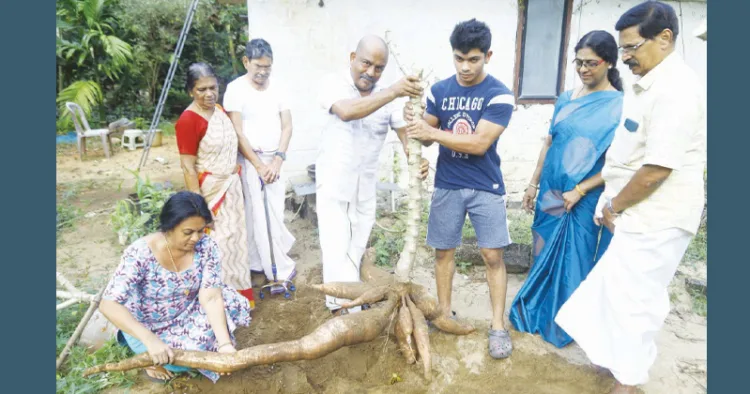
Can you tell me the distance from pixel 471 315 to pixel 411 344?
82 centimetres

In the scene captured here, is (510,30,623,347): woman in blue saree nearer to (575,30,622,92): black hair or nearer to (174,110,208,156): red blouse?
(575,30,622,92): black hair

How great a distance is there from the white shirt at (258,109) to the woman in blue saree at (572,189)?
194 centimetres

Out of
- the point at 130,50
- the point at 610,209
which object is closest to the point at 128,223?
the point at 610,209

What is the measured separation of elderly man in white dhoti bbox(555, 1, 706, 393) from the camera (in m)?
2.07

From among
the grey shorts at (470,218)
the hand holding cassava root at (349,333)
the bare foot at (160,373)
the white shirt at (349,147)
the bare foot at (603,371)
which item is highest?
the white shirt at (349,147)

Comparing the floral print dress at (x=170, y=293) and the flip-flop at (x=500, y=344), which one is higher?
the floral print dress at (x=170, y=293)

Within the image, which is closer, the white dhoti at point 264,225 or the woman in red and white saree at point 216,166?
the woman in red and white saree at point 216,166

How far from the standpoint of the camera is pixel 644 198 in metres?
2.24

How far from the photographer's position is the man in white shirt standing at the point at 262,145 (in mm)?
3441

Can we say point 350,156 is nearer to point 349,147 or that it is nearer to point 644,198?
point 349,147

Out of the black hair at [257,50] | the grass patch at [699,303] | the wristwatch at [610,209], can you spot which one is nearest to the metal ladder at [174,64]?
the black hair at [257,50]

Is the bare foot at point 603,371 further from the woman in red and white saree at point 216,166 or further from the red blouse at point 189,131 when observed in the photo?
the red blouse at point 189,131

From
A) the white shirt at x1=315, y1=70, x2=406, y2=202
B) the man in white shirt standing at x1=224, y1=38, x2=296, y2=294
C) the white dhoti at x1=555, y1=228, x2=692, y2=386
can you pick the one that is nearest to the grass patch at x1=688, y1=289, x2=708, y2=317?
the white dhoti at x1=555, y1=228, x2=692, y2=386

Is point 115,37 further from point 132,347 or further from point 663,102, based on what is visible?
point 663,102
